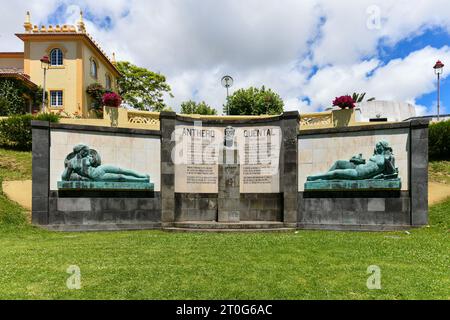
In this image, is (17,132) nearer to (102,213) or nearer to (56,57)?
(102,213)

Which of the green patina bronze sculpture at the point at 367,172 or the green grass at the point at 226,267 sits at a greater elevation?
the green patina bronze sculpture at the point at 367,172

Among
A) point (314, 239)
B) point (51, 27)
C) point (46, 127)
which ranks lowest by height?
point (314, 239)

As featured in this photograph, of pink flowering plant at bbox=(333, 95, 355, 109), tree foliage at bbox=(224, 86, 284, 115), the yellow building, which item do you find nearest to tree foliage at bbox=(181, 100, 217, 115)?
tree foliage at bbox=(224, 86, 284, 115)

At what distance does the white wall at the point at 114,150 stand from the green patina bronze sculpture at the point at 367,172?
769 centimetres

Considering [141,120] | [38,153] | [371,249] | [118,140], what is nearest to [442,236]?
[371,249]

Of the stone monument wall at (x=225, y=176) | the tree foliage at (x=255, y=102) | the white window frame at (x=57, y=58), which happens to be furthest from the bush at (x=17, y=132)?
the tree foliage at (x=255, y=102)

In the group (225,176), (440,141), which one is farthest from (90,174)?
(440,141)

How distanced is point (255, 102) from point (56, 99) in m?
28.8

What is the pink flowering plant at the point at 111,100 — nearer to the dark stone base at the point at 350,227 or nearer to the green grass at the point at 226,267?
the green grass at the point at 226,267

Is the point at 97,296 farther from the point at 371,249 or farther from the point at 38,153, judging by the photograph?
the point at 38,153

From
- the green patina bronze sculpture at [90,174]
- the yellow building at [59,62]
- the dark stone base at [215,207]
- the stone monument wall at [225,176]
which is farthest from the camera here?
the yellow building at [59,62]

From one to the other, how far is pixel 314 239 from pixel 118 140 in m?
9.42

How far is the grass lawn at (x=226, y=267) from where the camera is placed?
5320mm

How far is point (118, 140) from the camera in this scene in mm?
14289
